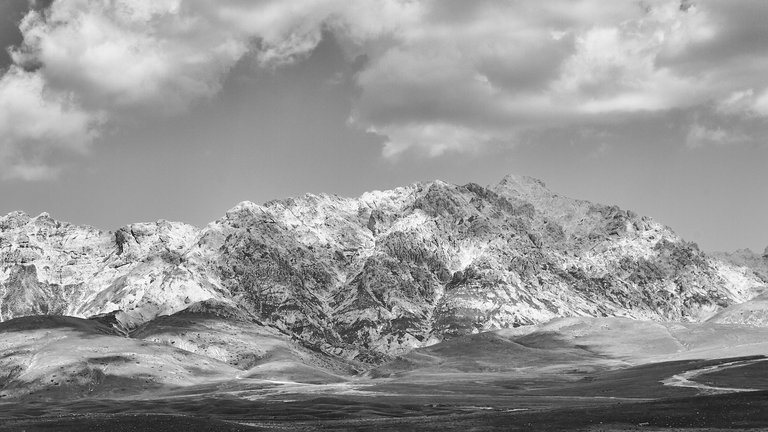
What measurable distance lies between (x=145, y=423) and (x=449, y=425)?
4627 centimetres

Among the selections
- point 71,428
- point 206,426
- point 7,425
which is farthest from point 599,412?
point 7,425

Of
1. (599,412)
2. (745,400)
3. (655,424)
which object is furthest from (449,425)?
(745,400)

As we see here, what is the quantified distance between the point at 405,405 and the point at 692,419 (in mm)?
100941

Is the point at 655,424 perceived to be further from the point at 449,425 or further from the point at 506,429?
the point at 449,425

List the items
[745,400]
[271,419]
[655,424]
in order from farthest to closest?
[271,419], [745,400], [655,424]

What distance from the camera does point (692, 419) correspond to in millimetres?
104938

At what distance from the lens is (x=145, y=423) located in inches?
4872

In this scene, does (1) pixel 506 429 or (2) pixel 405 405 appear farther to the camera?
(2) pixel 405 405

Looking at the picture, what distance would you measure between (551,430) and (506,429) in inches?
268

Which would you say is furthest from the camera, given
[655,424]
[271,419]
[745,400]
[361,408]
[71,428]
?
[361,408]

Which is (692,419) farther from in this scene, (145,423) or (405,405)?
(405,405)

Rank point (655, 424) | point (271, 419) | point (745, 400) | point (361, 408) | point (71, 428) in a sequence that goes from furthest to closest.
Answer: point (361, 408) → point (271, 419) → point (71, 428) → point (745, 400) → point (655, 424)

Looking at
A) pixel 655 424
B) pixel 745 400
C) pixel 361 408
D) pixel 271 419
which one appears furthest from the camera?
pixel 361 408

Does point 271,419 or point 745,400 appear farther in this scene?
point 271,419
